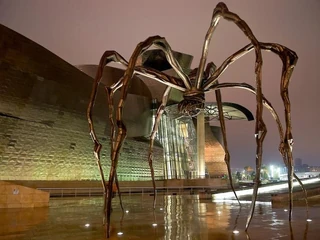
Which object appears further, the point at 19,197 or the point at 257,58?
the point at 19,197

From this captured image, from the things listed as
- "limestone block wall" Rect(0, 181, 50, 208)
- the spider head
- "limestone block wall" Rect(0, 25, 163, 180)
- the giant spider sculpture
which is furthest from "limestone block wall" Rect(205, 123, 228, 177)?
the spider head

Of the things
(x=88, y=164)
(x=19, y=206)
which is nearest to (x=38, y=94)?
(x=88, y=164)

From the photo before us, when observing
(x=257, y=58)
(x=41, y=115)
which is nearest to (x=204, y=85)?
(x=257, y=58)

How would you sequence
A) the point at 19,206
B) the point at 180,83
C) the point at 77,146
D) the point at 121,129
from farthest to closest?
the point at 77,146, the point at 19,206, the point at 180,83, the point at 121,129

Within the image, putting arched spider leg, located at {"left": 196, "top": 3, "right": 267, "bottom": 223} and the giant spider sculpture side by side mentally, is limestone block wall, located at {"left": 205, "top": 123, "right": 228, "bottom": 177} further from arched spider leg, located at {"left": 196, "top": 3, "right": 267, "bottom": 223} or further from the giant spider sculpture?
arched spider leg, located at {"left": 196, "top": 3, "right": 267, "bottom": 223}

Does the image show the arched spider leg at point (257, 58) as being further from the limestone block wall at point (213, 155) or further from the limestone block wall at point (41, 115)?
the limestone block wall at point (213, 155)

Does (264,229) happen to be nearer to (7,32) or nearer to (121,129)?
(121,129)

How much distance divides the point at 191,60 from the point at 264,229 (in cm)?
3300

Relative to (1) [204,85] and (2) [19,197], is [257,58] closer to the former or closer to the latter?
(1) [204,85]

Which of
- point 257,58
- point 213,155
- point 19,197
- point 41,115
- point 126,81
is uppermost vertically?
point 41,115

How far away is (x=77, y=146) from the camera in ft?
65.6

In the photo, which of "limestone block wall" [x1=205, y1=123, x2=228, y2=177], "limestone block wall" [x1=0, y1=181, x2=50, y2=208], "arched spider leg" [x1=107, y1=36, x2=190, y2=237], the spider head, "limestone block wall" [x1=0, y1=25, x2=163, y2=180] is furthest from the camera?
"limestone block wall" [x1=205, y1=123, x2=228, y2=177]

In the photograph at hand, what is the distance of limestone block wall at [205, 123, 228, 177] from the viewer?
48.3 metres

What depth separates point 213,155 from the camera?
160ft
